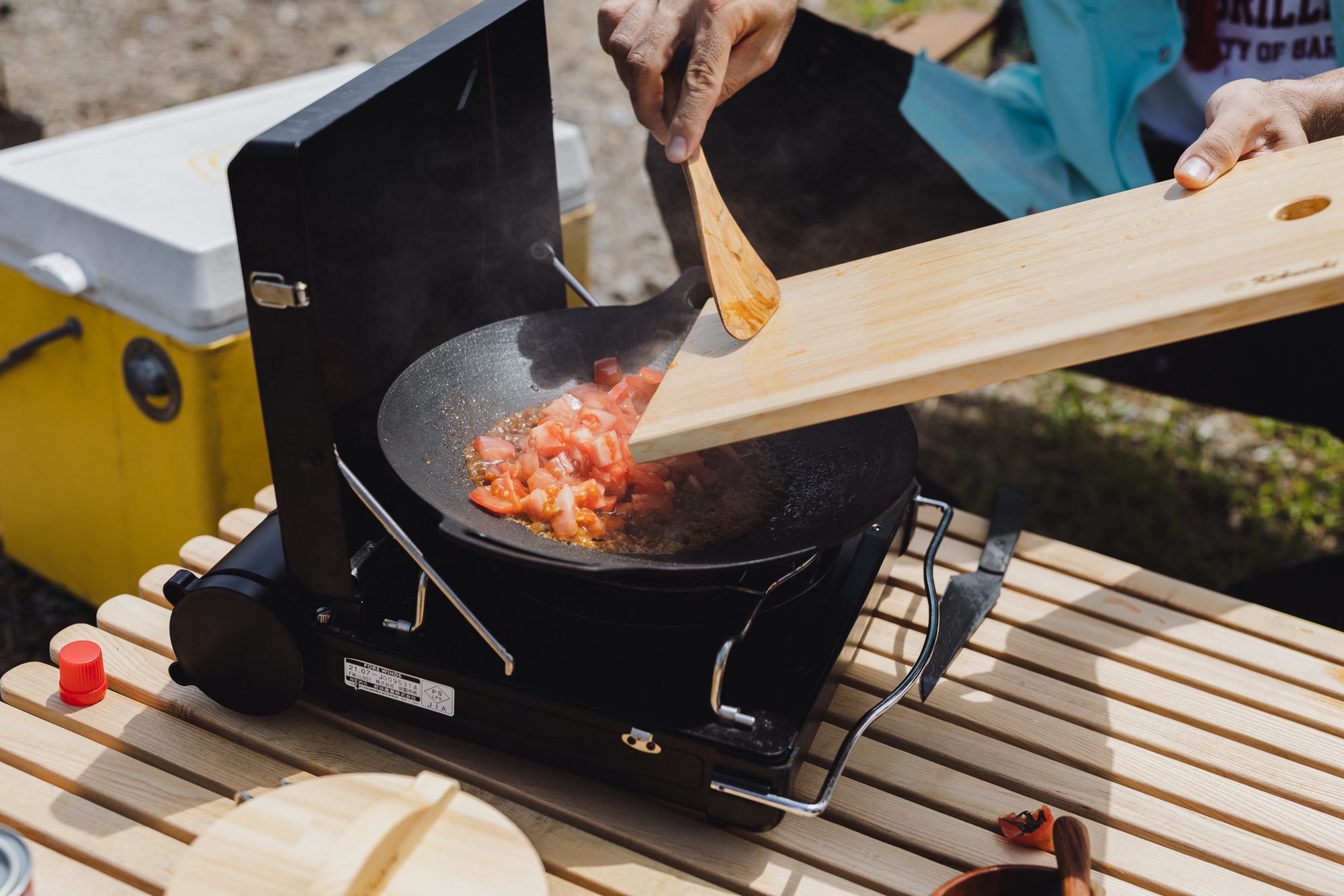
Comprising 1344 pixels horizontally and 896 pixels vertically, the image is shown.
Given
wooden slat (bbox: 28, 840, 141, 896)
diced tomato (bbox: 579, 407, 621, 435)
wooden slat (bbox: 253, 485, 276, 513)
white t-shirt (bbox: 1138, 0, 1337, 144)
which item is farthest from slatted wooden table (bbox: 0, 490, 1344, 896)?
white t-shirt (bbox: 1138, 0, 1337, 144)

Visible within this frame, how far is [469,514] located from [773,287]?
0.73 m

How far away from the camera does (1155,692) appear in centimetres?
208

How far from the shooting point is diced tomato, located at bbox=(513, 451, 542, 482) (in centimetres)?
188

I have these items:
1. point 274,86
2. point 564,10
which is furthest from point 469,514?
point 564,10

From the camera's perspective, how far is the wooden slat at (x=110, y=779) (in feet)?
5.40

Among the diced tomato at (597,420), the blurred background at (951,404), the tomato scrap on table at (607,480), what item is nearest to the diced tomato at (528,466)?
the tomato scrap on table at (607,480)

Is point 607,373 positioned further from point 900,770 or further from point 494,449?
point 900,770

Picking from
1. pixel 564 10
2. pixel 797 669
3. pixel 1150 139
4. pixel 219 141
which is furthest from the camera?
pixel 564 10

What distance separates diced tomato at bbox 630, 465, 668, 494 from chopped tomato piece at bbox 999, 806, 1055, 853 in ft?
2.65

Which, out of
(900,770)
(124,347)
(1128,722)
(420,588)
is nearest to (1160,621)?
(1128,722)

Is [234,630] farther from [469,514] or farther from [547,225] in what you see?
[547,225]

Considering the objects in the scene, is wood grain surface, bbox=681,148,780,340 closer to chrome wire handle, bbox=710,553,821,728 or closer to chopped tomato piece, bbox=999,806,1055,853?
chrome wire handle, bbox=710,553,821,728

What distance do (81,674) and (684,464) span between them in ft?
3.67

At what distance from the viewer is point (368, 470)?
179 cm
